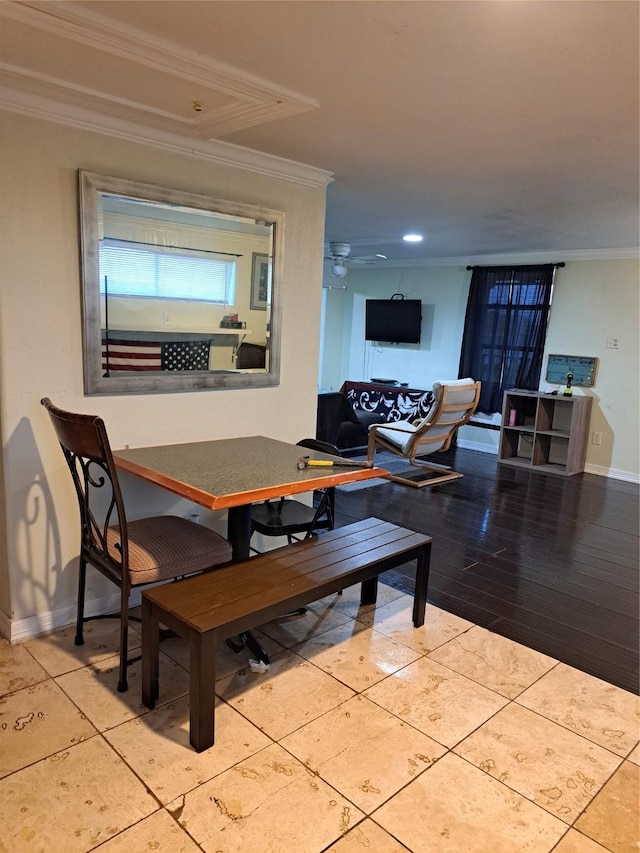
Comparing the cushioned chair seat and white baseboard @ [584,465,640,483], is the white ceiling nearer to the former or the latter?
the cushioned chair seat

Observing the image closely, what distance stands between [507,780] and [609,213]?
3.50 m

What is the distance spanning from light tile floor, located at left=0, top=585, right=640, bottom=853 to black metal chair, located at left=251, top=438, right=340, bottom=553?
45 centimetres

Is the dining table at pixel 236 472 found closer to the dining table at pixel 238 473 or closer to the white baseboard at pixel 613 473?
the dining table at pixel 238 473

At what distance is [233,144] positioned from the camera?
268 centimetres

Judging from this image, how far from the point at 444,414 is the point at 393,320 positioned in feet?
9.59

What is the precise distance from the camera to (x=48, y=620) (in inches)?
99.3

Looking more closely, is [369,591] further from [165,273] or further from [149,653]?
[165,273]

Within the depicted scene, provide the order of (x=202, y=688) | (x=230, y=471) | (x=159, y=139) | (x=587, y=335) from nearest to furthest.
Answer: (x=202, y=688)
(x=230, y=471)
(x=159, y=139)
(x=587, y=335)

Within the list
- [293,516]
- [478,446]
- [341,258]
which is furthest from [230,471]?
[478,446]

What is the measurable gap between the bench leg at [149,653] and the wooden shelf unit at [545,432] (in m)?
4.78

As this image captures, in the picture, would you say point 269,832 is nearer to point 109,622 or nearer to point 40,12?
point 109,622

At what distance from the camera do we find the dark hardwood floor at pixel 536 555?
2729 millimetres

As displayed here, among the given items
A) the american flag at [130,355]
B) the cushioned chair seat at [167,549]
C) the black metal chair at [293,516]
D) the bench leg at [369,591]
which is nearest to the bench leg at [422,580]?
the bench leg at [369,591]

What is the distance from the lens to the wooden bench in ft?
6.06
